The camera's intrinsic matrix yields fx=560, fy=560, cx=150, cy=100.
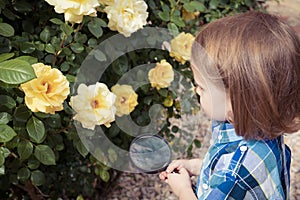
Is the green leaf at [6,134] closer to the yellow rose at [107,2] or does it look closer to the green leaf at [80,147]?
the green leaf at [80,147]

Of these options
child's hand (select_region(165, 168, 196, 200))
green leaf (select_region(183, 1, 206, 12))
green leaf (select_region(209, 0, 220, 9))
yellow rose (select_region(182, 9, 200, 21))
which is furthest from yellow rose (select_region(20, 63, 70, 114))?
green leaf (select_region(209, 0, 220, 9))

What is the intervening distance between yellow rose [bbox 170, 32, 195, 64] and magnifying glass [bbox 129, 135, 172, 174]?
339 mm

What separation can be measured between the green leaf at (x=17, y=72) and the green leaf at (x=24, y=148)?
357 millimetres

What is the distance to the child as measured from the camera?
1.48 meters

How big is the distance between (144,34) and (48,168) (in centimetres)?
72

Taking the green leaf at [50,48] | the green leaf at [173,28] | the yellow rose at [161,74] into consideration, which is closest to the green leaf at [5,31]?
the green leaf at [50,48]

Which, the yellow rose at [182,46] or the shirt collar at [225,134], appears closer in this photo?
the shirt collar at [225,134]

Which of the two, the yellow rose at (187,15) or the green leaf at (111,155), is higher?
the yellow rose at (187,15)

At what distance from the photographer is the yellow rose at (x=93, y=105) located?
1648 millimetres

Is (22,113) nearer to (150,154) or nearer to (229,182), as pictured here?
(150,154)

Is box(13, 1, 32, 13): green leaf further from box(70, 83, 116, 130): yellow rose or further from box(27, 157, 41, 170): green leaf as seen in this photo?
box(27, 157, 41, 170): green leaf

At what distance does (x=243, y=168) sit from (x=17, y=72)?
0.65 meters

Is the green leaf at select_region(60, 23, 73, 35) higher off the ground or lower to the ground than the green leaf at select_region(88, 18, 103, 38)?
higher

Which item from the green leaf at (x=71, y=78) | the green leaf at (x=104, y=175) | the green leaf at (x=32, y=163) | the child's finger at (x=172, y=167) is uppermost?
the green leaf at (x=71, y=78)
